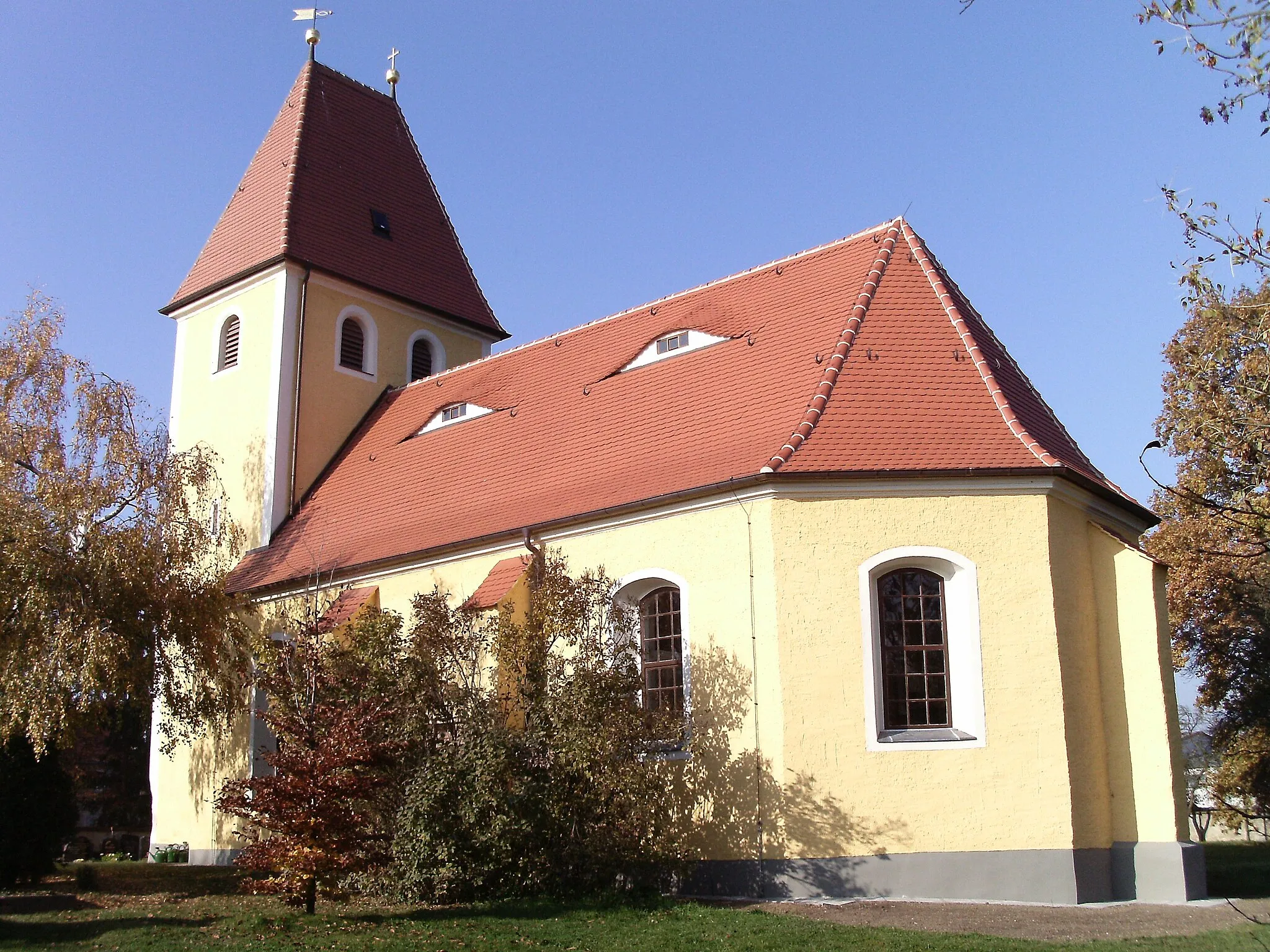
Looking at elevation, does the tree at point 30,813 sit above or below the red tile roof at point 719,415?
below

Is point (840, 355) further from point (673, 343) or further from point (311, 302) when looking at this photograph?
point (311, 302)

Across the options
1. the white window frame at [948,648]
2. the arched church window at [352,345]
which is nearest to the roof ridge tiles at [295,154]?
the arched church window at [352,345]

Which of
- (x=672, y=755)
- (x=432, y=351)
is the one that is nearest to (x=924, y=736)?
(x=672, y=755)

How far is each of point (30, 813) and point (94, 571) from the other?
2.92m

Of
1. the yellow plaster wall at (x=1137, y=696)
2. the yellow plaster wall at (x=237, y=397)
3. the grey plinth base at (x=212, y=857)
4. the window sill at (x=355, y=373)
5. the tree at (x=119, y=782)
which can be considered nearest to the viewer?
the yellow plaster wall at (x=1137, y=696)

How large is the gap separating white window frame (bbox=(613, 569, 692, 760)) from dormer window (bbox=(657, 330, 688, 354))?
428 centimetres

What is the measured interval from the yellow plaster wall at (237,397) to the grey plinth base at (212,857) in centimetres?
522

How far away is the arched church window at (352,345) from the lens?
23469mm

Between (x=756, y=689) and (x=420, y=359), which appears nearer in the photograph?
(x=756, y=689)

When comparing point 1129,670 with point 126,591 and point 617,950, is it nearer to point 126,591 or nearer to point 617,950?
point 617,950

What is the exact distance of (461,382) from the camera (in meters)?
21.9

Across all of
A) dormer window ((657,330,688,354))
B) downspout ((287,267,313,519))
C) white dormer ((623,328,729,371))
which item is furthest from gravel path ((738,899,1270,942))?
downspout ((287,267,313,519))

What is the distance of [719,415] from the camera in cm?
1562

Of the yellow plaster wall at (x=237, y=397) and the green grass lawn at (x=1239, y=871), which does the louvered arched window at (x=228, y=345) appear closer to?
the yellow plaster wall at (x=237, y=397)
